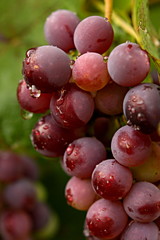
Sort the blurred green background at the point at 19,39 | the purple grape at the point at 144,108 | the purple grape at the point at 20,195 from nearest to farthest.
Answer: the purple grape at the point at 144,108 < the blurred green background at the point at 19,39 < the purple grape at the point at 20,195

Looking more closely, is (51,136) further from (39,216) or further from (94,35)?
(39,216)

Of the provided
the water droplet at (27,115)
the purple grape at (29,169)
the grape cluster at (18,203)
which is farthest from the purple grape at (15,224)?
the water droplet at (27,115)

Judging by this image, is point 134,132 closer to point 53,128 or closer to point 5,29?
point 53,128

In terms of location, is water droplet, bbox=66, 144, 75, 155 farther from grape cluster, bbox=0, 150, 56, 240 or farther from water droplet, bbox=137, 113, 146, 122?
grape cluster, bbox=0, 150, 56, 240

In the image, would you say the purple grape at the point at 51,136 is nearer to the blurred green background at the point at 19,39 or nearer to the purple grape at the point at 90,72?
the purple grape at the point at 90,72

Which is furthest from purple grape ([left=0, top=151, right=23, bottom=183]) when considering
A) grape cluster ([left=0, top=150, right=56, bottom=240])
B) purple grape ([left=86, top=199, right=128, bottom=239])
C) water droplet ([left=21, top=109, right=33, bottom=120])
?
purple grape ([left=86, top=199, right=128, bottom=239])

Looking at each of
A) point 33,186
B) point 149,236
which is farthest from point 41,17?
point 149,236
